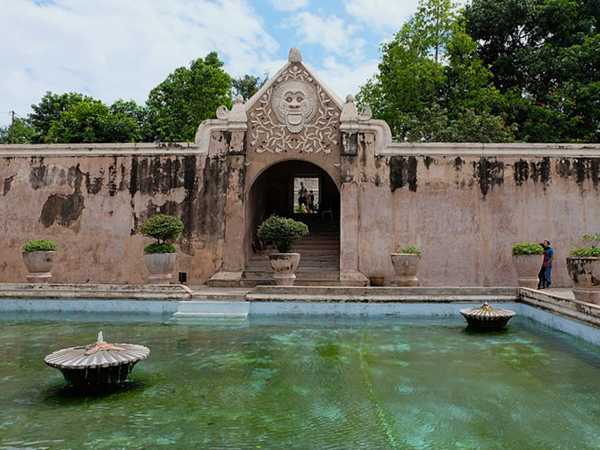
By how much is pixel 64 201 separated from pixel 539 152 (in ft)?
33.9

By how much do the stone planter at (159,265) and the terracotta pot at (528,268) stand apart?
20.8 feet

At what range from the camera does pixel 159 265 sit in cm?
899

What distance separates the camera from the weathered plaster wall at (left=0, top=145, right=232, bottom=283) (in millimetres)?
10672

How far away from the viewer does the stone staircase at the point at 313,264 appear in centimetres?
1026

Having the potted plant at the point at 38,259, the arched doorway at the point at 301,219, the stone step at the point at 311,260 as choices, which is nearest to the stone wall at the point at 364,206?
the arched doorway at the point at 301,219

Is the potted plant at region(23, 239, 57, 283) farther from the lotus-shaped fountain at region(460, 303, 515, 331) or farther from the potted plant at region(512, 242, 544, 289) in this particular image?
the potted plant at region(512, 242, 544, 289)

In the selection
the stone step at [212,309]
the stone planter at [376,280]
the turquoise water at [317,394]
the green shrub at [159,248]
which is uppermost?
the green shrub at [159,248]

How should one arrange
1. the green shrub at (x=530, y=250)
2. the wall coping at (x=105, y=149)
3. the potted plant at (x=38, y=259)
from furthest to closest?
the wall coping at (x=105, y=149) < the potted plant at (x=38, y=259) < the green shrub at (x=530, y=250)

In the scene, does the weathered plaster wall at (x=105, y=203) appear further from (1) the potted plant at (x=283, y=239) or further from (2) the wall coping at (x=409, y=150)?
(1) the potted plant at (x=283, y=239)

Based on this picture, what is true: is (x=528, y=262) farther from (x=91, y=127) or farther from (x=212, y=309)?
(x=91, y=127)

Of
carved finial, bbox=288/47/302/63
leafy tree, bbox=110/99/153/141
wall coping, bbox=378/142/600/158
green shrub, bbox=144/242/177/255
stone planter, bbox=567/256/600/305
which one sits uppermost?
leafy tree, bbox=110/99/153/141

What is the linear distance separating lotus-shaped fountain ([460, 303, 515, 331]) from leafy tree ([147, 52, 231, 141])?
53.0 feet

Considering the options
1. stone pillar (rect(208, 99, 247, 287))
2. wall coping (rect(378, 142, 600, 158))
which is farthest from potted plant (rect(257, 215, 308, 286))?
wall coping (rect(378, 142, 600, 158))

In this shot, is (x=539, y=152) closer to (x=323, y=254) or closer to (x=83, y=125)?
(x=323, y=254)
